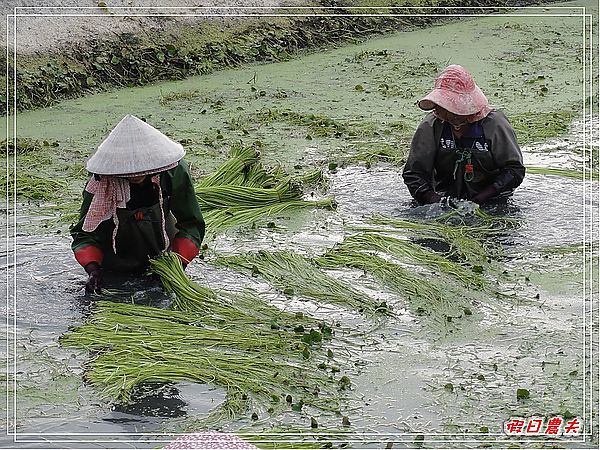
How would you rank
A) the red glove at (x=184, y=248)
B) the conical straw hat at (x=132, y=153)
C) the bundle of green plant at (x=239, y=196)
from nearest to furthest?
1. the conical straw hat at (x=132, y=153)
2. the red glove at (x=184, y=248)
3. the bundle of green plant at (x=239, y=196)

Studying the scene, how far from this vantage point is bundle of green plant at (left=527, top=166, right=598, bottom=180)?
24.8ft

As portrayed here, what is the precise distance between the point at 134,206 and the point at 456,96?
210 centimetres

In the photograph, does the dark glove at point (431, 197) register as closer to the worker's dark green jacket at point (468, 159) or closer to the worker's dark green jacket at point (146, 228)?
the worker's dark green jacket at point (468, 159)

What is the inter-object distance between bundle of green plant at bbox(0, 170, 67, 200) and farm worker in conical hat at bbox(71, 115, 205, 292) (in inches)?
69.2

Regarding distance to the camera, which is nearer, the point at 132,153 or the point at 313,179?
the point at 132,153

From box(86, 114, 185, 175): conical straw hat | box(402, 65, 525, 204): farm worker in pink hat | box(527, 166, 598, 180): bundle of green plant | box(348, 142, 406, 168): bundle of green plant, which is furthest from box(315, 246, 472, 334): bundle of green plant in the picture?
box(527, 166, 598, 180): bundle of green plant

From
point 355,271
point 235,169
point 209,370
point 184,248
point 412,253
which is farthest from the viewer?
point 235,169

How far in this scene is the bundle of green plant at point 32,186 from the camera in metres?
7.32

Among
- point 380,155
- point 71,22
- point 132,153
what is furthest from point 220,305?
point 71,22

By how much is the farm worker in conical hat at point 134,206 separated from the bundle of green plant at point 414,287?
3.01 ft

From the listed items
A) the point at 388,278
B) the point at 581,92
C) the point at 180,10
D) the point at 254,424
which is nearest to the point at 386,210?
the point at 388,278

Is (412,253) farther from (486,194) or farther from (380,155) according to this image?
(380,155)

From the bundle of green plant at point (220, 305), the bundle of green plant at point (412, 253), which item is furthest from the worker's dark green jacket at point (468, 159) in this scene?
the bundle of green plant at point (220, 305)

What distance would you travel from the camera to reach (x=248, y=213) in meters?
6.93
